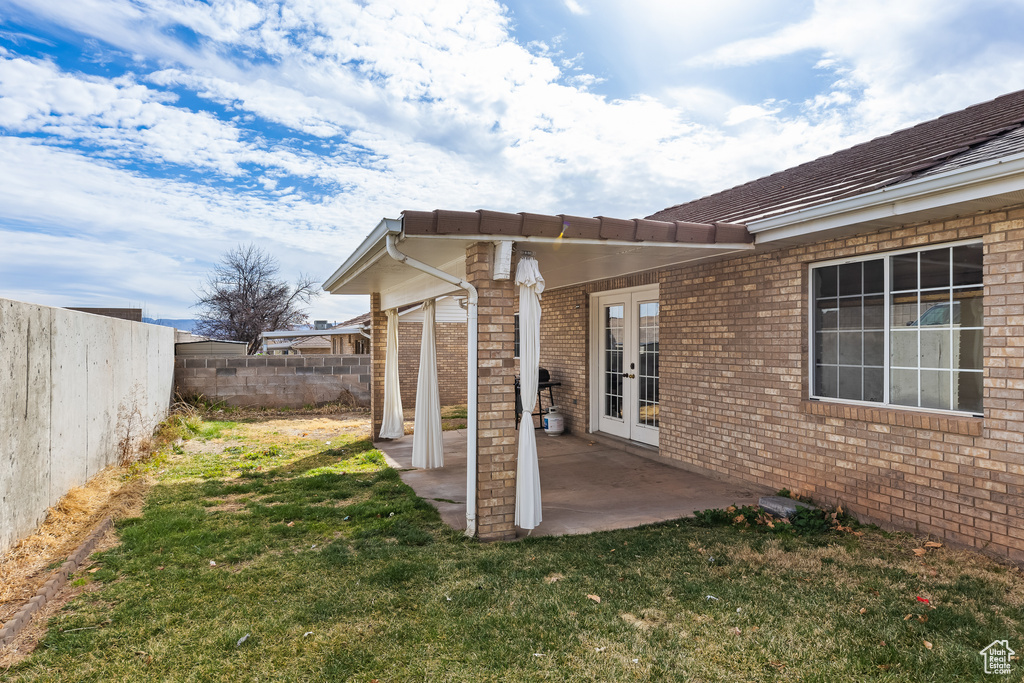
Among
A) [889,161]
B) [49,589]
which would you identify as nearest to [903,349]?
[889,161]

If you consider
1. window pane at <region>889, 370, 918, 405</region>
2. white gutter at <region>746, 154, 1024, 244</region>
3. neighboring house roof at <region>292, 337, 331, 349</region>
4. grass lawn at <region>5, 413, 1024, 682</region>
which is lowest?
A: grass lawn at <region>5, 413, 1024, 682</region>

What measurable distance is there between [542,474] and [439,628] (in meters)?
3.88

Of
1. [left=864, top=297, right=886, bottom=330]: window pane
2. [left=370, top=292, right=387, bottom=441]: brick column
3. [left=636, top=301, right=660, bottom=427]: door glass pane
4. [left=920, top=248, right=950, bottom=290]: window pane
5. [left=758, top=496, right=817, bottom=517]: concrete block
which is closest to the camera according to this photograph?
[left=920, top=248, right=950, bottom=290]: window pane

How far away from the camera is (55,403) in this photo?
4.93 metres

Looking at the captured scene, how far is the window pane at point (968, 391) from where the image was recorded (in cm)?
412

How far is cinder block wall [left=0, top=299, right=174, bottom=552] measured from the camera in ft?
12.9

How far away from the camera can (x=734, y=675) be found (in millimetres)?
2613

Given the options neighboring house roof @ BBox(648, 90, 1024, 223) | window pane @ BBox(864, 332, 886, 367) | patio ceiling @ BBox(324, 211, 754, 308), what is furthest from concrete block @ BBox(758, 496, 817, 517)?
neighboring house roof @ BBox(648, 90, 1024, 223)

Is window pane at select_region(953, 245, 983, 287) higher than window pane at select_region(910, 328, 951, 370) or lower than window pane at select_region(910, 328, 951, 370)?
higher

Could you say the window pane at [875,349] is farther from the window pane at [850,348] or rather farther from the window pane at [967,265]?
the window pane at [967,265]

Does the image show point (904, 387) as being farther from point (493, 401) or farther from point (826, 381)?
point (493, 401)

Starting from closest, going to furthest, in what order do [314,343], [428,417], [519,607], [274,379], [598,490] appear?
[519,607] < [598,490] < [428,417] < [274,379] < [314,343]

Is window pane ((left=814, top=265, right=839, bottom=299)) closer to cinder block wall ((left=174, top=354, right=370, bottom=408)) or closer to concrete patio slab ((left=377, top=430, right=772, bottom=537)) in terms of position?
concrete patio slab ((left=377, top=430, right=772, bottom=537))

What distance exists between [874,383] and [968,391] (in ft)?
2.42
